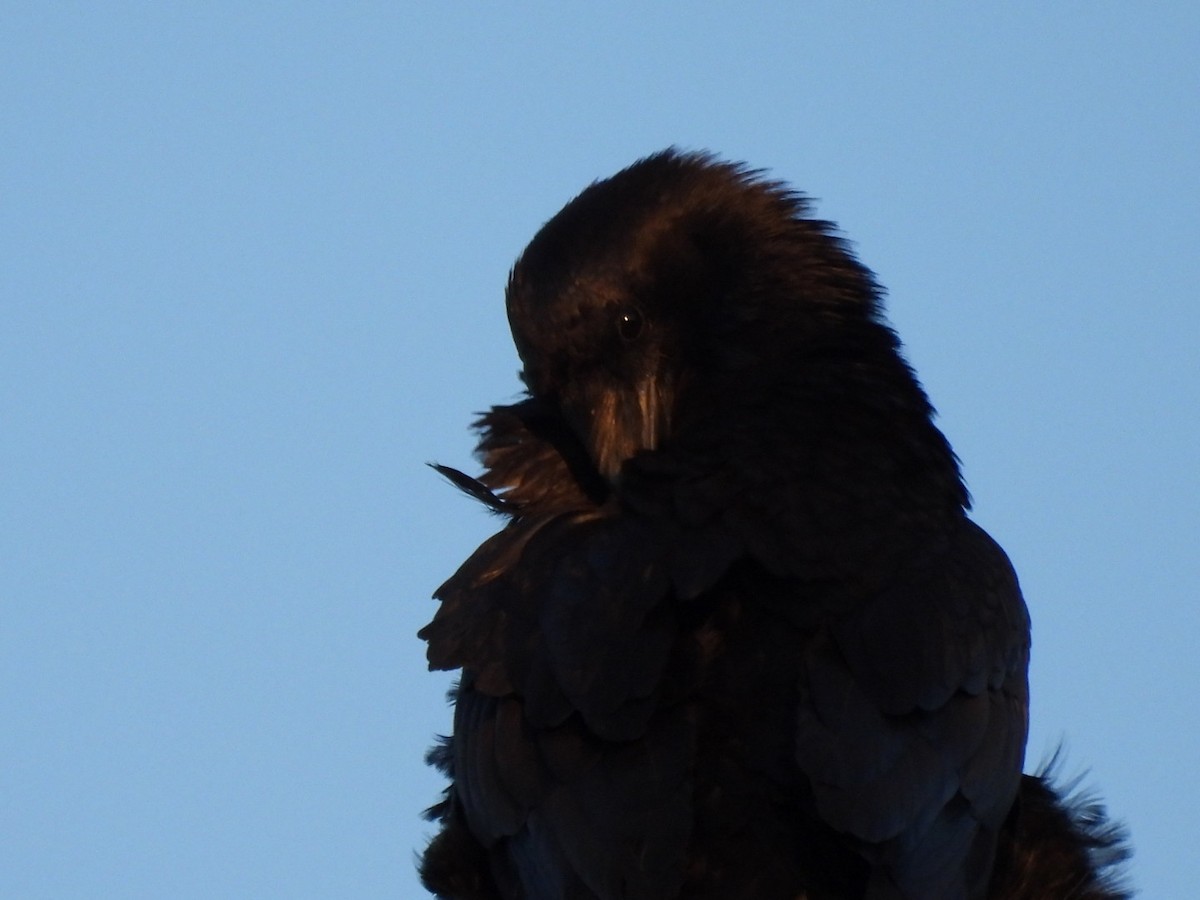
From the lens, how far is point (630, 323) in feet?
25.3

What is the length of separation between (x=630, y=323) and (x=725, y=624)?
1.66 meters

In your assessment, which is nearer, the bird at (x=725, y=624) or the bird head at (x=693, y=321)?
the bird at (x=725, y=624)

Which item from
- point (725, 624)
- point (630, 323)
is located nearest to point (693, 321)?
point (630, 323)

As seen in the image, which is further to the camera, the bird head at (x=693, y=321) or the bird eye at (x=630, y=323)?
the bird eye at (x=630, y=323)

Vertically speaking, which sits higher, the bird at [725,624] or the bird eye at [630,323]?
the bird eye at [630,323]

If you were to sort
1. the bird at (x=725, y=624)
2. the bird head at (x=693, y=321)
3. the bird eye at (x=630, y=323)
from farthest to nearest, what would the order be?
the bird eye at (x=630, y=323) < the bird head at (x=693, y=321) < the bird at (x=725, y=624)

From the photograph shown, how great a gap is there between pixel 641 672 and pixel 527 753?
41cm

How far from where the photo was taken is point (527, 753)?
6.20 m

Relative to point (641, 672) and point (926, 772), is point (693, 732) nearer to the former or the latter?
point (641, 672)

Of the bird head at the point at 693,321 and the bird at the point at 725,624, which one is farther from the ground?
the bird head at the point at 693,321

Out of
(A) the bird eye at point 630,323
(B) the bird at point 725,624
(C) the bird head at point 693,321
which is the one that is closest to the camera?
(B) the bird at point 725,624

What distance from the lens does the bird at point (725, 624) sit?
5.94 m

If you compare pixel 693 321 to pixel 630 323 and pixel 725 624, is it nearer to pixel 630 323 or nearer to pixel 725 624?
pixel 630 323

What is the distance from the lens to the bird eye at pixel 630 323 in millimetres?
7691
